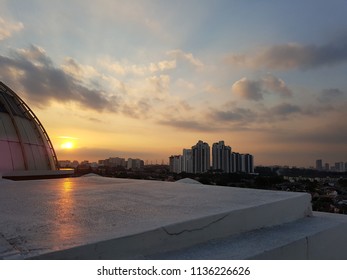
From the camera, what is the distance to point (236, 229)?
3.83 metres

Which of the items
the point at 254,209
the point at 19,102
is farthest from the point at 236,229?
the point at 19,102

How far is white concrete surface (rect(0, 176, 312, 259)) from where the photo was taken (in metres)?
2.71

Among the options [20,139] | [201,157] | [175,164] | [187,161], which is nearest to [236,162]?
[201,157]

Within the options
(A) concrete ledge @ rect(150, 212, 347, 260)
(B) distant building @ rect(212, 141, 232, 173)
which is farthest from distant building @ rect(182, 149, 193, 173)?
(A) concrete ledge @ rect(150, 212, 347, 260)

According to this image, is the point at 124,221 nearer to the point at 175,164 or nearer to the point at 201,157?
the point at 201,157

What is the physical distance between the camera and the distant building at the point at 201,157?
61.3 metres

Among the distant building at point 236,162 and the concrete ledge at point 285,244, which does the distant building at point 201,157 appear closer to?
the distant building at point 236,162

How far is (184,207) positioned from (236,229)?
787 mm

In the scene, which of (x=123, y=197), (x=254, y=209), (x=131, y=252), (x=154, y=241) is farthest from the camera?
(x=123, y=197)

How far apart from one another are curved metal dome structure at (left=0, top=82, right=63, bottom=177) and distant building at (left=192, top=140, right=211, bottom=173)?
49147 millimetres

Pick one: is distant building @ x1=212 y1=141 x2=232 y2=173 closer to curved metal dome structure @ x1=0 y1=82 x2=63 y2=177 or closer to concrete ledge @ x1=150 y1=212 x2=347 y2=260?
curved metal dome structure @ x1=0 y1=82 x2=63 y2=177

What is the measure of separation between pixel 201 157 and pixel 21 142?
172 ft

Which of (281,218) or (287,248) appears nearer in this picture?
(287,248)
